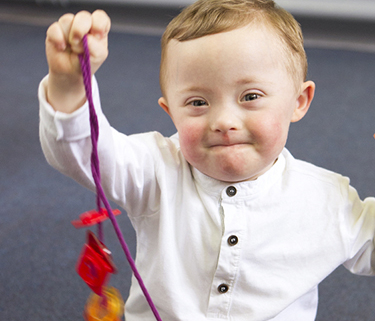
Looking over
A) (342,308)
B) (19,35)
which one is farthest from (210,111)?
(19,35)

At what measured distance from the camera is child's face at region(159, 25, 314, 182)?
0.58 metres

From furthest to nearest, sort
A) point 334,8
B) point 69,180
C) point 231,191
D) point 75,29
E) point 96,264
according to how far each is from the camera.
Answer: point 334,8
point 69,180
point 231,191
point 96,264
point 75,29

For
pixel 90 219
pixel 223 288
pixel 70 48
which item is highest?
pixel 70 48

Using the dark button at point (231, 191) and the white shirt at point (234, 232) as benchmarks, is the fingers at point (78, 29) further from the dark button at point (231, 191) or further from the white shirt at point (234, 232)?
the dark button at point (231, 191)

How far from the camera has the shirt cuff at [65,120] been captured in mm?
521

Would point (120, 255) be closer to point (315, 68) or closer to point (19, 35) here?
point (315, 68)

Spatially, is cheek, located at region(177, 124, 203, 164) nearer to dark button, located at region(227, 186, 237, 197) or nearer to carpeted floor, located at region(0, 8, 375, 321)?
dark button, located at region(227, 186, 237, 197)

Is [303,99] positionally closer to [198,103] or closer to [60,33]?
[198,103]

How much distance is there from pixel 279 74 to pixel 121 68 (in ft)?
6.62

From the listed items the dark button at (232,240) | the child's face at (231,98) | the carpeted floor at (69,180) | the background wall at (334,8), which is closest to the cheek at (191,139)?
the child's face at (231,98)

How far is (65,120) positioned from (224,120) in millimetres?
193

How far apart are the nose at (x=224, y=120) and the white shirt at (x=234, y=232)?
11 centimetres

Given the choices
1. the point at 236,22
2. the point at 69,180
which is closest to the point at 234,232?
the point at 236,22

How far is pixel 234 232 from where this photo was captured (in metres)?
0.68
